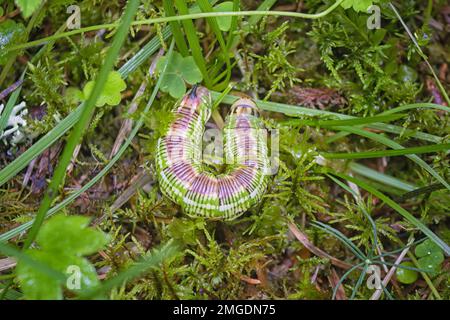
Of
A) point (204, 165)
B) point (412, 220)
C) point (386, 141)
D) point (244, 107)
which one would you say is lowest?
point (412, 220)

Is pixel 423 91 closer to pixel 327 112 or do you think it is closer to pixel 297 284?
pixel 327 112

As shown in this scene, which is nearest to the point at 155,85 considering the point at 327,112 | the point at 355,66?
the point at 327,112

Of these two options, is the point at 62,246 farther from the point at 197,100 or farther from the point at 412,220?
the point at 412,220

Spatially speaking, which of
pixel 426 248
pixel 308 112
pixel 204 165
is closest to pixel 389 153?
pixel 308 112

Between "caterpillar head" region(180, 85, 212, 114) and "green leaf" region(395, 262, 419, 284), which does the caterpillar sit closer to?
"caterpillar head" region(180, 85, 212, 114)

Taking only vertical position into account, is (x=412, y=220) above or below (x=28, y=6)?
below

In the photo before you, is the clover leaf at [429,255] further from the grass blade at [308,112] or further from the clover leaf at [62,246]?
the clover leaf at [62,246]

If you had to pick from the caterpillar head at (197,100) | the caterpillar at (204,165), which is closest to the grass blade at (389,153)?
the caterpillar at (204,165)
